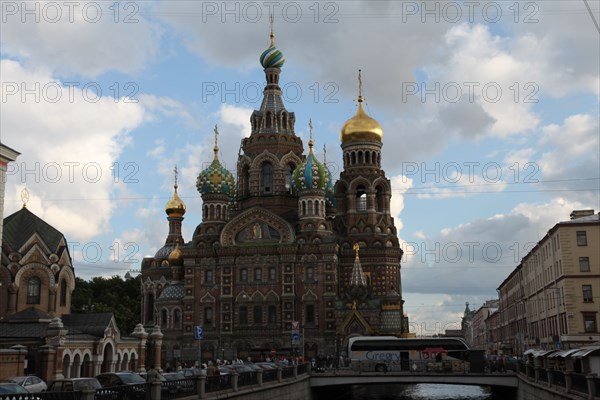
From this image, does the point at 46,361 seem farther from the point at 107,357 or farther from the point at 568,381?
the point at 568,381

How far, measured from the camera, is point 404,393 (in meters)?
64.1

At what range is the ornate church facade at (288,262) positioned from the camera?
69312 millimetres

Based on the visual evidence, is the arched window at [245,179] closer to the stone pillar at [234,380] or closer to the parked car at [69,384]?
the stone pillar at [234,380]

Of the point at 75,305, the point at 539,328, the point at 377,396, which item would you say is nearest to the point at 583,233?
the point at 539,328

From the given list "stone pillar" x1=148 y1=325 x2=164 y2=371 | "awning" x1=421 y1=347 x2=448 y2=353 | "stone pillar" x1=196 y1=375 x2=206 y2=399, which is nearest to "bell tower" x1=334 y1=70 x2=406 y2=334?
"awning" x1=421 y1=347 x2=448 y2=353

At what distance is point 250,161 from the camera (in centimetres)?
8081

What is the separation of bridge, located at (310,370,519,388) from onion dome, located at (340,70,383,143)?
109 feet

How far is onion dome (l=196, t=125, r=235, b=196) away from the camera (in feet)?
251

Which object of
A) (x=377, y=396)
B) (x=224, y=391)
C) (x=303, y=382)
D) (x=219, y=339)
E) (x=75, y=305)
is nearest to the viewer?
(x=224, y=391)

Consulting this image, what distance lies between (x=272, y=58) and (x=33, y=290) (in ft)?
135

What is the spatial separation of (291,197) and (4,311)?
34.1 metres

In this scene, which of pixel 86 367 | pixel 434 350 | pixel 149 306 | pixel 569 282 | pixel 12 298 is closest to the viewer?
pixel 86 367

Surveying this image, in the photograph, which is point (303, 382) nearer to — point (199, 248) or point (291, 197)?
point (199, 248)

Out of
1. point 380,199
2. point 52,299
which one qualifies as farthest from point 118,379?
point 380,199
